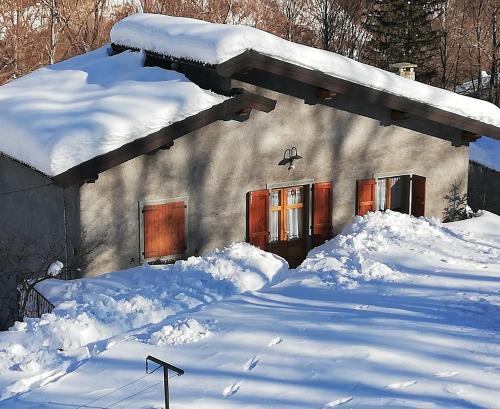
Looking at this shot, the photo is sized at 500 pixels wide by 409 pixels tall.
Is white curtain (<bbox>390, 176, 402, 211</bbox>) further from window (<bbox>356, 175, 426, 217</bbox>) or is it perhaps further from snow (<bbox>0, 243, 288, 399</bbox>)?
snow (<bbox>0, 243, 288, 399</bbox>)

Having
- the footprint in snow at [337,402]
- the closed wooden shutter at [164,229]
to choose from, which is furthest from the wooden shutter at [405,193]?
the footprint in snow at [337,402]

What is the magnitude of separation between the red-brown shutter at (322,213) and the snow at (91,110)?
3201 mm

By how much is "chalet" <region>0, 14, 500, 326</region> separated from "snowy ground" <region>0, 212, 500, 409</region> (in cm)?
113

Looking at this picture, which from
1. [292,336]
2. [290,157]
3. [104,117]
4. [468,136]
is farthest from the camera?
[468,136]

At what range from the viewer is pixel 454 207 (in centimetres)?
1719

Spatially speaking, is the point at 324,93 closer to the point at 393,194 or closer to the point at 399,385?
the point at 393,194

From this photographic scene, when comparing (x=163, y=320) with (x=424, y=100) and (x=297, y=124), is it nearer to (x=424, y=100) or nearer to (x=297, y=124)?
(x=297, y=124)

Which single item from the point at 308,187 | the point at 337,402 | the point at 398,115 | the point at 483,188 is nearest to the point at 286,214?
the point at 308,187

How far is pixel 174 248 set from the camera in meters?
13.8

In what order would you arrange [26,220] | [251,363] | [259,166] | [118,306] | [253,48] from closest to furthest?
[251,363], [118,306], [253,48], [26,220], [259,166]

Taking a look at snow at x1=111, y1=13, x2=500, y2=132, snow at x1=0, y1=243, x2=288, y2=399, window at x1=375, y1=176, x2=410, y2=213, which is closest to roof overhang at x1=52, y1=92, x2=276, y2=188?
snow at x1=111, y1=13, x2=500, y2=132

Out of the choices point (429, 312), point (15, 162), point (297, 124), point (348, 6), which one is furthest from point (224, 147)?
point (348, 6)

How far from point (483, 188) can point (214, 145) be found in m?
11.1

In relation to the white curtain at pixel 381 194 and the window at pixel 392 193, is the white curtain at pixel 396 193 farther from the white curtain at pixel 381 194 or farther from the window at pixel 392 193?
the white curtain at pixel 381 194
